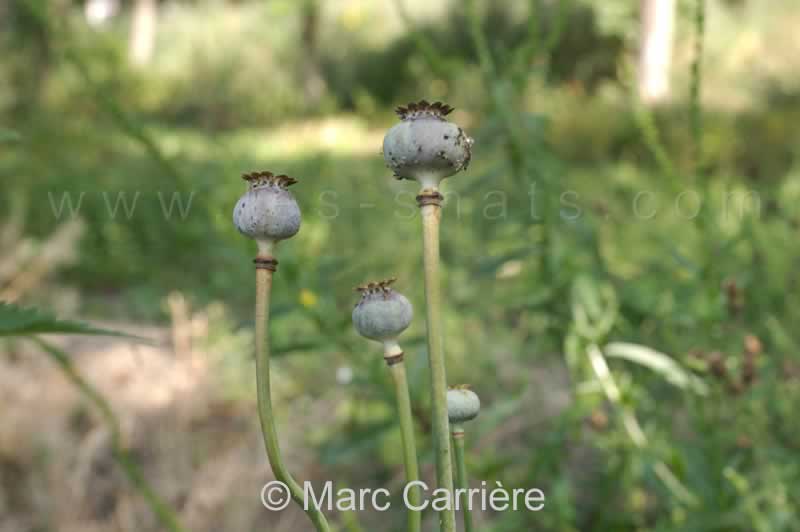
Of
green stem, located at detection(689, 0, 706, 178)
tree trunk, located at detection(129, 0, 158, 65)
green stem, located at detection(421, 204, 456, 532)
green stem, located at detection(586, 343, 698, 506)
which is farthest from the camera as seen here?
tree trunk, located at detection(129, 0, 158, 65)

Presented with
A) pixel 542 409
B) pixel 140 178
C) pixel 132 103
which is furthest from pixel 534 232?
pixel 132 103

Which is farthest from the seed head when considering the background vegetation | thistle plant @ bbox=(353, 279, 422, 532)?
the background vegetation

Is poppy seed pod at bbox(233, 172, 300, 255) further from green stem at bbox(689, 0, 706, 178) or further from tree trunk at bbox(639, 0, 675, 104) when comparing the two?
tree trunk at bbox(639, 0, 675, 104)

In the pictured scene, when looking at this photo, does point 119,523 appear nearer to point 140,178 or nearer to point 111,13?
point 140,178

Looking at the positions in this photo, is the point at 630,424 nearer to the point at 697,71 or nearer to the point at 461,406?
the point at 697,71

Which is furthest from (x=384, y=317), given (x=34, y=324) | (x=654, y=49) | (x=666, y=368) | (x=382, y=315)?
(x=654, y=49)

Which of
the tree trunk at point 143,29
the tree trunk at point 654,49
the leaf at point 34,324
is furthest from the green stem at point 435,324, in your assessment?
the tree trunk at point 143,29
